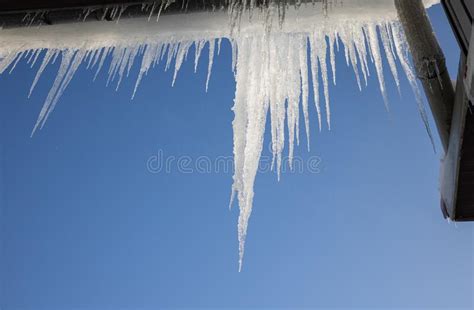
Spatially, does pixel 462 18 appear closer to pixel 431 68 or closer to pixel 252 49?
pixel 431 68

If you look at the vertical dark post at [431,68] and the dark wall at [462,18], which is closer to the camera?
the dark wall at [462,18]

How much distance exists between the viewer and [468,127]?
57.4 inches

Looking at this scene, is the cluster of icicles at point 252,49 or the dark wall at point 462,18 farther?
the cluster of icicles at point 252,49

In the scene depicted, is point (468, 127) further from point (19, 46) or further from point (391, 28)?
point (19, 46)

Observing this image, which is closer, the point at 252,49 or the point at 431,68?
the point at 431,68

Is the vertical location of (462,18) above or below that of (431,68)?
above

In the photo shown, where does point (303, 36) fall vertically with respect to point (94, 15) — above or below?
below

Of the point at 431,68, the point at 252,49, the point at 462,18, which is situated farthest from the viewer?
the point at 252,49

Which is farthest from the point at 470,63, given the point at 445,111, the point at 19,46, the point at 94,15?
the point at 19,46

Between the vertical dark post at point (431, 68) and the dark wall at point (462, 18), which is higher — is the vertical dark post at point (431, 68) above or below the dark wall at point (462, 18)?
below

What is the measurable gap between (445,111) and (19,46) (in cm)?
243

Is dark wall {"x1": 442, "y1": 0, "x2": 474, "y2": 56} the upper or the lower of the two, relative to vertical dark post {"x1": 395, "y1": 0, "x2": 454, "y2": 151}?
upper

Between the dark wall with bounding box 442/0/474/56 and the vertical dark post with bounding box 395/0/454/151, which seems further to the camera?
the vertical dark post with bounding box 395/0/454/151

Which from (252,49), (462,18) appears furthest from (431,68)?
(252,49)
